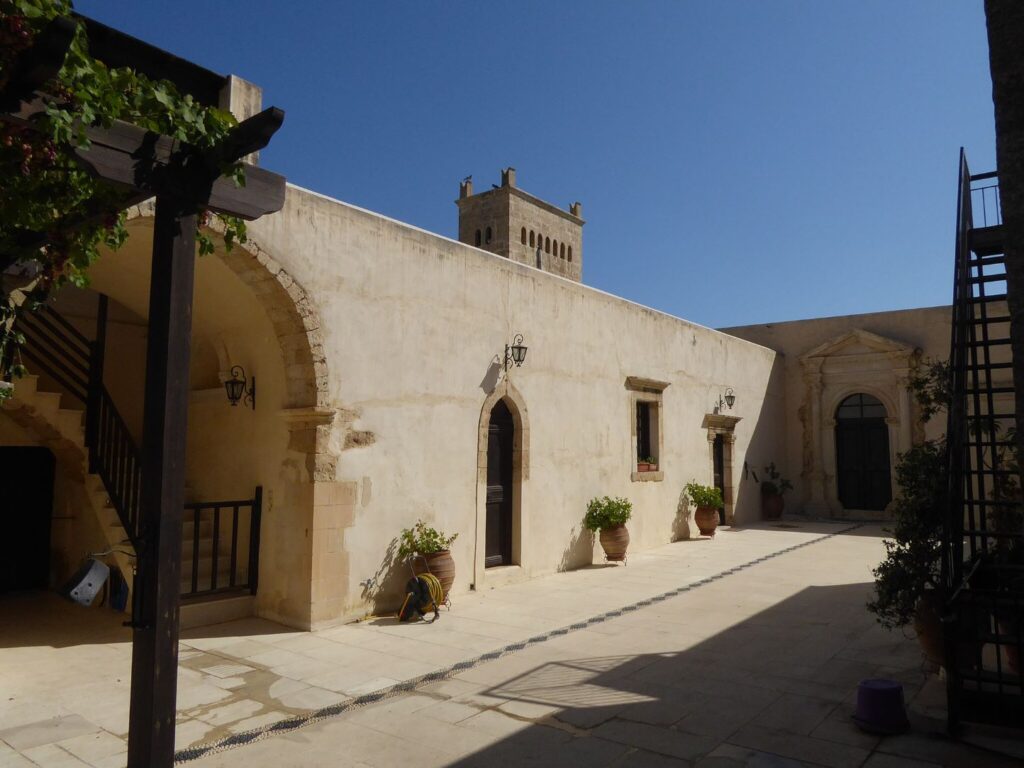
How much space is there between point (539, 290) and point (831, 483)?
406 inches

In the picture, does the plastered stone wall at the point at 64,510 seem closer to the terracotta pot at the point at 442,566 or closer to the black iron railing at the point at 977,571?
the terracotta pot at the point at 442,566

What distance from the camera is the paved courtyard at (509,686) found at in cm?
368

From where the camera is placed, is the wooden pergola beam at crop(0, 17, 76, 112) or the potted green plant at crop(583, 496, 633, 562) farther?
the potted green plant at crop(583, 496, 633, 562)

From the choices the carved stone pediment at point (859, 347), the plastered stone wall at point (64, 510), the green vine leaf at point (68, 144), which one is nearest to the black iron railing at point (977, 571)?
the green vine leaf at point (68, 144)

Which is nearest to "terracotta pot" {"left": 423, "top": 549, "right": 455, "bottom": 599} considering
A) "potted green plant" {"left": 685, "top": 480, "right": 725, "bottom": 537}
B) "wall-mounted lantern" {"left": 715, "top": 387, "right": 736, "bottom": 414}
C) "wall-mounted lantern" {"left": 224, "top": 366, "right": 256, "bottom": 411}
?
"wall-mounted lantern" {"left": 224, "top": 366, "right": 256, "bottom": 411}

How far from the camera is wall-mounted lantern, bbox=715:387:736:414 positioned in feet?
44.5

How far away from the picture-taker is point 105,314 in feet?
23.9

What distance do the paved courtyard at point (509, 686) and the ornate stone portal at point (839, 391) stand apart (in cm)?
901

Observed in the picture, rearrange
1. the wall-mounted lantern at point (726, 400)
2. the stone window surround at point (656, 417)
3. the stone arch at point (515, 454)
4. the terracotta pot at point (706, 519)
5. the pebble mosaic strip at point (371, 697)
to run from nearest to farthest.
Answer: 1. the pebble mosaic strip at point (371, 697)
2. the stone arch at point (515, 454)
3. the stone window surround at point (656, 417)
4. the terracotta pot at point (706, 519)
5. the wall-mounted lantern at point (726, 400)

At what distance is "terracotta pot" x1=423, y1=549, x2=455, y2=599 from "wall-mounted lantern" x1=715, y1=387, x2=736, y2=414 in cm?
799

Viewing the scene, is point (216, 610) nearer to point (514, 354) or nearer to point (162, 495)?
point (514, 354)

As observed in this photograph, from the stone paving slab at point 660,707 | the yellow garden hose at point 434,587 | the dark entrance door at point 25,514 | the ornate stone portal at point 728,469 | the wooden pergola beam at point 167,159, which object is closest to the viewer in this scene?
the wooden pergola beam at point 167,159

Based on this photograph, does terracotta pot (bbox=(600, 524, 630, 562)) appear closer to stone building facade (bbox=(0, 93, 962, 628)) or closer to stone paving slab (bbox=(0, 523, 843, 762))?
stone building facade (bbox=(0, 93, 962, 628))

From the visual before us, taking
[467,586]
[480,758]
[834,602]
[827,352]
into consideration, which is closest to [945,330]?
[827,352]
